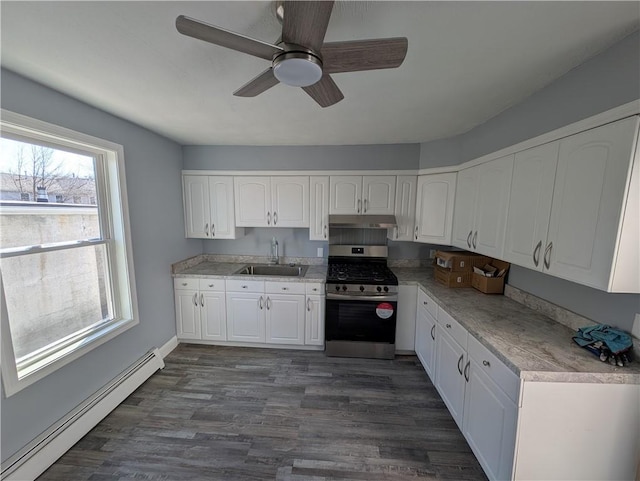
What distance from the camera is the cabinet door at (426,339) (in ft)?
7.73

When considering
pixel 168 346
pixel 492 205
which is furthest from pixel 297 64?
pixel 168 346

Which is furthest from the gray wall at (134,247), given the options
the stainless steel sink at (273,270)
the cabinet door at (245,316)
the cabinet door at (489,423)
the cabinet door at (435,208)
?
the cabinet door at (435,208)

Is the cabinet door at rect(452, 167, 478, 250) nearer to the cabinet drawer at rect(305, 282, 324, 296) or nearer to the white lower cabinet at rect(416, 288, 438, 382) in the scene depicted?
the white lower cabinet at rect(416, 288, 438, 382)

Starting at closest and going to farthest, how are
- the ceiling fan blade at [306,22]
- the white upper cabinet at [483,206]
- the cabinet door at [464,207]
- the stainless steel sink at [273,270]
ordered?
the ceiling fan blade at [306,22] < the white upper cabinet at [483,206] < the cabinet door at [464,207] < the stainless steel sink at [273,270]

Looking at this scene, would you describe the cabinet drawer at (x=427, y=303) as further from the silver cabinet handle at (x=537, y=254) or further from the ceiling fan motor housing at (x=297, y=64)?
the ceiling fan motor housing at (x=297, y=64)

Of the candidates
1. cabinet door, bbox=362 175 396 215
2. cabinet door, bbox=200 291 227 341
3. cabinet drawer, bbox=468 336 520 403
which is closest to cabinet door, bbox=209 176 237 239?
cabinet door, bbox=200 291 227 341

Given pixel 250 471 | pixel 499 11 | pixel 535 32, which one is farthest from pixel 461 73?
pixel 250 471

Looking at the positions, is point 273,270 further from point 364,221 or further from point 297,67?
point 297,67

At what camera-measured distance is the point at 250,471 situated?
1607mm

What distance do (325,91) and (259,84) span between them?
35cm

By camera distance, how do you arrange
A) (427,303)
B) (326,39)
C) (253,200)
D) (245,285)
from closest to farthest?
(326,39)
(427,303)
(245,285)
(253,200)

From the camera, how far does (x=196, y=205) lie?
3201mm

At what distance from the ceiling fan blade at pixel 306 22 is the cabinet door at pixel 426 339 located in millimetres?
2394

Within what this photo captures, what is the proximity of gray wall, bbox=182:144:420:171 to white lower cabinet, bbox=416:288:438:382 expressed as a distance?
166cm
